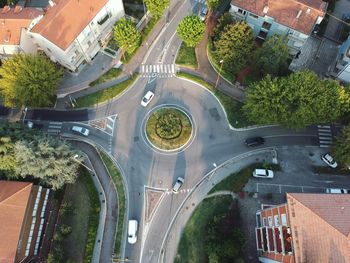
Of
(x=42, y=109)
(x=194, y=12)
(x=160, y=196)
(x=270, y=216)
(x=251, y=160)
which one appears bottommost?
(x=270, y=216)

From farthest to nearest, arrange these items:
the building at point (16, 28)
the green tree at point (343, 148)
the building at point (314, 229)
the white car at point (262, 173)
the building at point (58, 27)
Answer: the building at point (16, 28), the building at point (58, 27), the white car at point (262, 173), the green tree at point (343, 148), the building at point (314, 229)

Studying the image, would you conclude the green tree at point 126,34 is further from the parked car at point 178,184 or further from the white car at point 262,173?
the white car at point 262,173

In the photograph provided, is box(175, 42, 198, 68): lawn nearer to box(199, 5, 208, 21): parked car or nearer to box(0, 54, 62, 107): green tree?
box(199, 5, 208, 21): parked car

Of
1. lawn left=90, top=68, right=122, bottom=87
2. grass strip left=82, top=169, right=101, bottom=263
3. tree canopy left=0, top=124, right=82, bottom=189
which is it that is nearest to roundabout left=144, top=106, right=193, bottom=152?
lawn left=90, top=68, right=122, bottom=87

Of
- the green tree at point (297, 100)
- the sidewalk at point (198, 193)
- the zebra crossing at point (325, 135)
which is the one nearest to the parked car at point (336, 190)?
the zebra crossing at point (325, 135)

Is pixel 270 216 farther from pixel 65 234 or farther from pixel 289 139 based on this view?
pixel 65 234

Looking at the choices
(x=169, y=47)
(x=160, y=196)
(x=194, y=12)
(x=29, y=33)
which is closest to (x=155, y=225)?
(x=160, y=196)

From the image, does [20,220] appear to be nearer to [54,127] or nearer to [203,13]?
[54,127]
